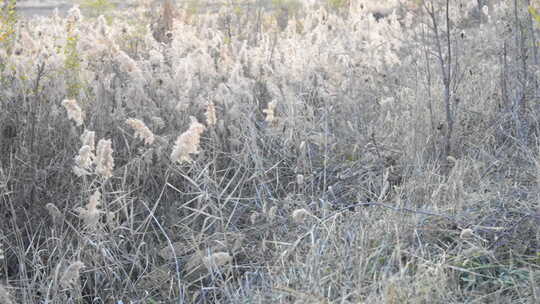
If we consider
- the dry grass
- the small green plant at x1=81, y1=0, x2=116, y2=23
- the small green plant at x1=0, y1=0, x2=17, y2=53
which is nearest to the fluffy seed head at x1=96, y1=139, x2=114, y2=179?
the dry grass

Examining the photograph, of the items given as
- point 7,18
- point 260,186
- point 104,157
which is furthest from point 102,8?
point 104,157

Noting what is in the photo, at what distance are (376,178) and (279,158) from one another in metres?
0.72

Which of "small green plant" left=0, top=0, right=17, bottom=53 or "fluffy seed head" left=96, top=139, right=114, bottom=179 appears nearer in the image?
"fluffy seed head" left=96, top=139, right=114, bottom=179

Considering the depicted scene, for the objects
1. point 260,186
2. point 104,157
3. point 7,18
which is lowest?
point 260,186

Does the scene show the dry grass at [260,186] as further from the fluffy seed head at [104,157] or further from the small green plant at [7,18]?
the small green plant at [7,18]

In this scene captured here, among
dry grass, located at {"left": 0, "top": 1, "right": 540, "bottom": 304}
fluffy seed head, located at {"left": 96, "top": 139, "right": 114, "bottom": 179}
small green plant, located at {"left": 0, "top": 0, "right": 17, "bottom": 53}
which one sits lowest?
dry grass, located at {"left": 0, "top": 1, "right": 540, "bottom": 304}

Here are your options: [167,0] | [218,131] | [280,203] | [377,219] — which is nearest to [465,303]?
[377,219]

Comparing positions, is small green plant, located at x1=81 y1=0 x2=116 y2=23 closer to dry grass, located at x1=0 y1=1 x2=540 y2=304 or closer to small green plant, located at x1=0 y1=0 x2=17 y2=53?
dry grass, located at x1=0 y1=1 x2=540 y2=304

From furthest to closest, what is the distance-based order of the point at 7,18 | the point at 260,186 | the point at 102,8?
the point at 102,8 → the point at 7,18 → the point at 260,186

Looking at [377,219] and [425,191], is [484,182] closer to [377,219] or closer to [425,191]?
[425,191]

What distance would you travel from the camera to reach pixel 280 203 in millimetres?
3230

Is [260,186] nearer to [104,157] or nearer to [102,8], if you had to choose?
[104,157]

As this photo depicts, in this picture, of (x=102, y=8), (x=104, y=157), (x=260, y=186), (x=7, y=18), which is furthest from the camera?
(x=102, y=8)

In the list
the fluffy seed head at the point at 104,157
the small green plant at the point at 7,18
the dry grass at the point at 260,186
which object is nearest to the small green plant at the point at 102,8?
the dry grass at the point at 260,186
